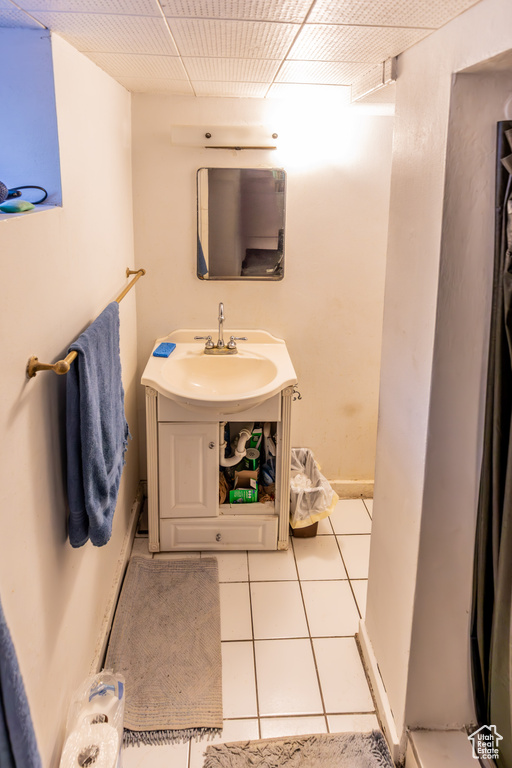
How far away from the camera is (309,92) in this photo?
2.41 m

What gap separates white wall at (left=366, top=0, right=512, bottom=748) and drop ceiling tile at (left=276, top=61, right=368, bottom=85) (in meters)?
0.24

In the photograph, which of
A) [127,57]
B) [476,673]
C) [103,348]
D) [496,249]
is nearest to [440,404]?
[496,249]

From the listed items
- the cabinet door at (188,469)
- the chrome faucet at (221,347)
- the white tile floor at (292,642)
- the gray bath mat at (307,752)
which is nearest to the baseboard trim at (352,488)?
the white tile floor at (292,642)

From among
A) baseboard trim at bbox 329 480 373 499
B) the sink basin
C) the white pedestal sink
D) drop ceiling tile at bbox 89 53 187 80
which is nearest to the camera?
drop ceiling tile at bbox 89 53 187 80

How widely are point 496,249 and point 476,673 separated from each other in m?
1.13

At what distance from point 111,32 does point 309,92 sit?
107 cm

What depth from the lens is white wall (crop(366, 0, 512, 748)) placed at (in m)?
1.40

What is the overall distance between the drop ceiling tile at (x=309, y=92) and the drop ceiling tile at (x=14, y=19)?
1.06m

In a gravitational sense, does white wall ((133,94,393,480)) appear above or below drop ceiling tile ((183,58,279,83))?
below

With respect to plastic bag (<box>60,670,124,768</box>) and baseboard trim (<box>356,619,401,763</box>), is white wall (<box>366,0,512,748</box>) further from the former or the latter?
plastic bag (<box>60,670,124,768</box>)

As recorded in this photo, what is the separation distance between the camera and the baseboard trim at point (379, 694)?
1792mm

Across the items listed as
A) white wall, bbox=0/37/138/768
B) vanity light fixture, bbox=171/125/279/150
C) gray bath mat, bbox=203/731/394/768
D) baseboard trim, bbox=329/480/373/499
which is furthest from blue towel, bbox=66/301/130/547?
baseboard trim, bbox=329/480/373/499

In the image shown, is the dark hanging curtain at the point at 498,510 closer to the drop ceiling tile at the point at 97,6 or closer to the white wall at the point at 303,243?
the drop ceiling tile at the point at 97,6

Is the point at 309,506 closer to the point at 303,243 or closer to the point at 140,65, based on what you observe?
the point at 303,243
